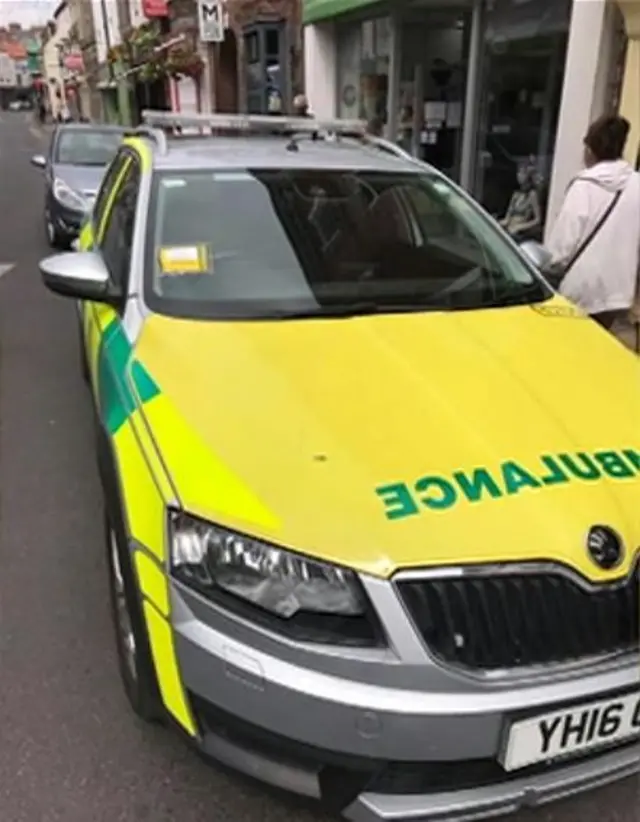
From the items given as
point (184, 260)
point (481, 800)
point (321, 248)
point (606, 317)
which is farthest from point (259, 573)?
point (606, 317)

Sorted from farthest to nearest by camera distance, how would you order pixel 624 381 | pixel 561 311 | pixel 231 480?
pixel 561 311 < pixel 624 381 < pixel 231 480

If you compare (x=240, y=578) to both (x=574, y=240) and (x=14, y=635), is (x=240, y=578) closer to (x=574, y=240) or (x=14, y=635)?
(x=14, y=635)

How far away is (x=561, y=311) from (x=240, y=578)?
1.76 meters

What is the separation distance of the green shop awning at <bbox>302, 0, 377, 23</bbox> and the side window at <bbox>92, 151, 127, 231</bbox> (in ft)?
21.7

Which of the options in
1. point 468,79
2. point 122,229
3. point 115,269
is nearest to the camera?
point 115,269

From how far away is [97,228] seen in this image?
4.14 metres

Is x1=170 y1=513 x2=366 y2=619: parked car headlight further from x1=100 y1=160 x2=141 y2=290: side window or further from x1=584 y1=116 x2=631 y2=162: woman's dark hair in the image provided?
x1=584 y1=116 x2=631 y2=162: woman's dark hair

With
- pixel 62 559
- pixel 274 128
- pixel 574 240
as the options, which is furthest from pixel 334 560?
pixel 274 128

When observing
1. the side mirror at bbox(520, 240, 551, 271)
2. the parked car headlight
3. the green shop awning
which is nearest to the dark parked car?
the green shop awning

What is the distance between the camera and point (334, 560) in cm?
163

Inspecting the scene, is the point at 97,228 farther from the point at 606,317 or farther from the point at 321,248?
the point at 606,317

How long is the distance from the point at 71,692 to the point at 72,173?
807cm

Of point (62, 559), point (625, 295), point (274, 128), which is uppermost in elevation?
point (274, 128)

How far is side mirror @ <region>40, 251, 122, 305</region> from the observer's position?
2.81m
